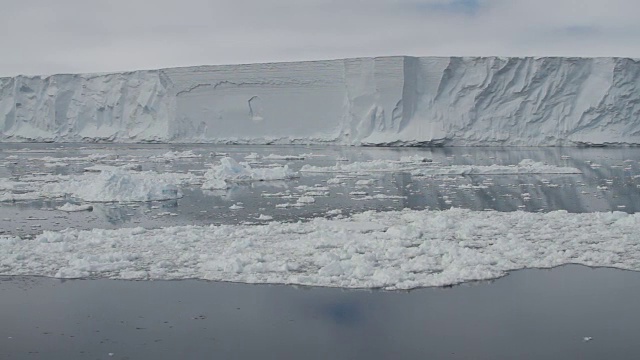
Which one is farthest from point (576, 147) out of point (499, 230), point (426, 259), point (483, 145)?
point (426, 259)

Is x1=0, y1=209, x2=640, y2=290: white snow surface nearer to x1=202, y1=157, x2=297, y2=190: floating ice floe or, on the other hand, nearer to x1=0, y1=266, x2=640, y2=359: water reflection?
x1=0, y1=266, x2=640, y2=359: water reflection

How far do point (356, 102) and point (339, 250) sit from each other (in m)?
18.5

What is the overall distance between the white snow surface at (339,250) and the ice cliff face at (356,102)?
16233mm

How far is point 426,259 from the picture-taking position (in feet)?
15.1

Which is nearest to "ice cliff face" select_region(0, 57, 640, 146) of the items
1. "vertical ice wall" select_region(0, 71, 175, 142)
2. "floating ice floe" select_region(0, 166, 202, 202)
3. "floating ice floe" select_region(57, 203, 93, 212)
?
"vertical ice wall" select_region(0, 71, 175, 142)

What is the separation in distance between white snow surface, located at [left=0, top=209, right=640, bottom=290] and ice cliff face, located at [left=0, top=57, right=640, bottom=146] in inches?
639

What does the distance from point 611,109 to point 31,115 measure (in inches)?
939

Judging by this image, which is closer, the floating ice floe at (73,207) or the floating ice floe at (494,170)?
the floating ice floe at (73,207)

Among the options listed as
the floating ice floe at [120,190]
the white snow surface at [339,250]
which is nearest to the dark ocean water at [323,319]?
the white snow surface at [339,250]

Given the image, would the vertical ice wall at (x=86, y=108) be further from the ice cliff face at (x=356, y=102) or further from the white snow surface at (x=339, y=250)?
the white snow surface at (x=339, y=250)

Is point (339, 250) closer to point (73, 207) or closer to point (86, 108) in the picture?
point (73, 207)

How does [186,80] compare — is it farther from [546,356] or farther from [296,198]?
[546,356]

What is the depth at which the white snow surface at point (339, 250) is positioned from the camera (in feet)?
14.1

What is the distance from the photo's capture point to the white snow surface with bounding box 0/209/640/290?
169 inches
